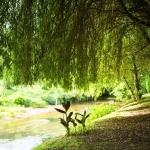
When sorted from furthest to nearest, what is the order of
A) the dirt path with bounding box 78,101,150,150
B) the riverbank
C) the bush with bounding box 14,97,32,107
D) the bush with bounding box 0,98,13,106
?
1. the bush with bounding box 14,97,32,107
2. the bush with bounding box 0,98,13,106
3. the riverbank
4. the dirt path with bounding box 78,101,150,150

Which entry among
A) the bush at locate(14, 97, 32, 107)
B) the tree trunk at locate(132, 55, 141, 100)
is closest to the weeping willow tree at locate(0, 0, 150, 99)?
the tree trunk at locate(132, 55, 141, 100)

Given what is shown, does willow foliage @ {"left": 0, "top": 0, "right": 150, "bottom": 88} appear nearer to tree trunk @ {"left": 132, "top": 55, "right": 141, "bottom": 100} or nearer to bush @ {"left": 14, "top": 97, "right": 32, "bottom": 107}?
tree trunk @ {"left": 132, "top": 55, "right": 141, "bottom": 100}

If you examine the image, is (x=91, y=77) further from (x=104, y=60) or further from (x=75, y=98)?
(x=75, y=98)

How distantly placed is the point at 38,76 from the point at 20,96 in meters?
29.4

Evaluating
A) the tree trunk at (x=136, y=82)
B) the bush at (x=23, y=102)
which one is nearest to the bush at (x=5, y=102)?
the bush at (x=23, y=102)

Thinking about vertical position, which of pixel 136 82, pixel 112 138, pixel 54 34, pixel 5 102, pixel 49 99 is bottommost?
pixel 112 138

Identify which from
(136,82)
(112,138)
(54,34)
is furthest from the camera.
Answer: (136,82)

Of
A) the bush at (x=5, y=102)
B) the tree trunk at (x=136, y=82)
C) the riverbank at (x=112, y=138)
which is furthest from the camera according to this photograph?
the bush at (x=5, y=102)

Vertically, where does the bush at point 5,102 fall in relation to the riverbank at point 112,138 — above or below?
above

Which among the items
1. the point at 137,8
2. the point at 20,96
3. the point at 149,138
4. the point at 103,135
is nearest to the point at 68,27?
the point at 137,8

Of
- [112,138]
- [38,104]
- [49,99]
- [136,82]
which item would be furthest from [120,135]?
[49,99]

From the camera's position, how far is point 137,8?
24.5 feet

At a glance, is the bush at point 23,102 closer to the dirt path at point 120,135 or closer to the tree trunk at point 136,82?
the tree trunk at point 136,82

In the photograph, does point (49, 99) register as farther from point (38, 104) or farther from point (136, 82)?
point (136, 82)
